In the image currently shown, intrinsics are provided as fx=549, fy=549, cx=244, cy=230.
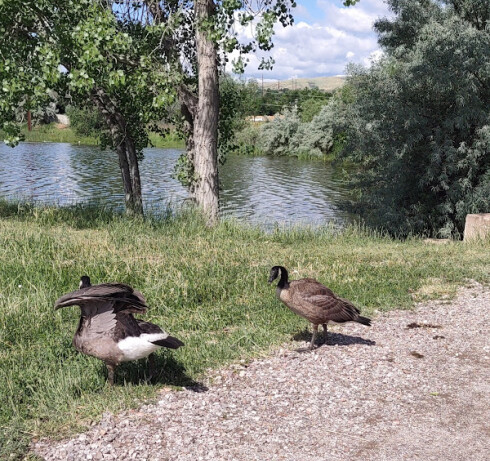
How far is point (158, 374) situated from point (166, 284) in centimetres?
307

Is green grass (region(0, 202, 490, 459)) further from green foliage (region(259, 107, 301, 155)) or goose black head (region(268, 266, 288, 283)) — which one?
green foliage (region(259, 107, 301, 155))

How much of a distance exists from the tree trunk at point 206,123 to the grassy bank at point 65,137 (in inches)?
2149

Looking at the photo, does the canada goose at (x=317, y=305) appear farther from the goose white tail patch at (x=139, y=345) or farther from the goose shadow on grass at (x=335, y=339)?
the goose white tail patch at (x=139, y=345)

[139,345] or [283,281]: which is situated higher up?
[283,281]

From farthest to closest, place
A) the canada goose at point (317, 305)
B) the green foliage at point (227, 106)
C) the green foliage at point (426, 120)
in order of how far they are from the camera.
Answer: the green foliage at point (426, 120), the green foliage at point (227, 106), the canada goose at point (317, 305)

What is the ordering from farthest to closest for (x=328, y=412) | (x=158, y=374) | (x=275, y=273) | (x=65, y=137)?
(x=65, y=137) < (x=275, y=273) < (x=158, y=374) < (x=328, y=412)

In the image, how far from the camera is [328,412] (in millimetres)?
5363

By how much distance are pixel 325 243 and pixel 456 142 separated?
9.67 m

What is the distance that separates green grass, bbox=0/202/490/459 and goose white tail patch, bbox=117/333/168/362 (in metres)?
0.50

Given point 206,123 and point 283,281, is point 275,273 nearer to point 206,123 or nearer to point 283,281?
point 283,281

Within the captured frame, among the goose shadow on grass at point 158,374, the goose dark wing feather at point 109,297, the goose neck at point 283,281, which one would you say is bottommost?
the goose shadow on grass at point 158,374

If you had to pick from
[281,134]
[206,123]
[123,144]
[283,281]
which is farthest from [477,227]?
[281,134]

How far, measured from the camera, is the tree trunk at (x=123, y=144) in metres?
17.2

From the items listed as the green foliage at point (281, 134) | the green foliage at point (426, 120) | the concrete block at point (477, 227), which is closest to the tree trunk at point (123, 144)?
the green foliage at point (426, 120)
